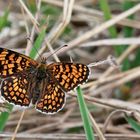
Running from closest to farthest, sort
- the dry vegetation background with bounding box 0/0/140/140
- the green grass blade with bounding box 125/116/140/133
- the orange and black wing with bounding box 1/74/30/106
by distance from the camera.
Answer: the orange and black wing with bounding box 1/74/30/106 → the green grass blade with bounding box 125/116/140/133 → the dry vegetation background with bounding box 0/0/140/140

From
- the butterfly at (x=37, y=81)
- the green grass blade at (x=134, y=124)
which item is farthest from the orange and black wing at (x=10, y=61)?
the green grass blade at (x=134, y=124)

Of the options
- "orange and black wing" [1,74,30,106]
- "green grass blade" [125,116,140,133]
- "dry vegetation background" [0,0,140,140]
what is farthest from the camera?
"dry vegetation background" [0,0,140,140]

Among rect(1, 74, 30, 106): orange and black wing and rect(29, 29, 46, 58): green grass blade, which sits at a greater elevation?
rect(29, 29, 46, 58): green grass blade

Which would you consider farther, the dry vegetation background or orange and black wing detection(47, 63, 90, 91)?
the dry vegetation background

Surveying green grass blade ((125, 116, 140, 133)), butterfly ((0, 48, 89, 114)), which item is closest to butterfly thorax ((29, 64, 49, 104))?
butterfly ((0, 48, 89, 114))

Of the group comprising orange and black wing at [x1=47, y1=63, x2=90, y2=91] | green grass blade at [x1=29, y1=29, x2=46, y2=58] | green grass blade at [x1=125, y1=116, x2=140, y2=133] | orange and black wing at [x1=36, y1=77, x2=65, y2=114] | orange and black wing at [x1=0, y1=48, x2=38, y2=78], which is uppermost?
green grass blade at [x1=29, y1=29, x2=46, y2=58]

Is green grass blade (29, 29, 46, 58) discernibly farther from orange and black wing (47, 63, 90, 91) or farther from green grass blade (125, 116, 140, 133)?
green grass blade (125, 116, 140, 133)

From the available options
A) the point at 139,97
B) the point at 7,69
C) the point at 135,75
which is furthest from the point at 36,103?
the point at 139,97

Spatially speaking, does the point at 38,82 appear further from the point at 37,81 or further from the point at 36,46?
the point at 36,46
